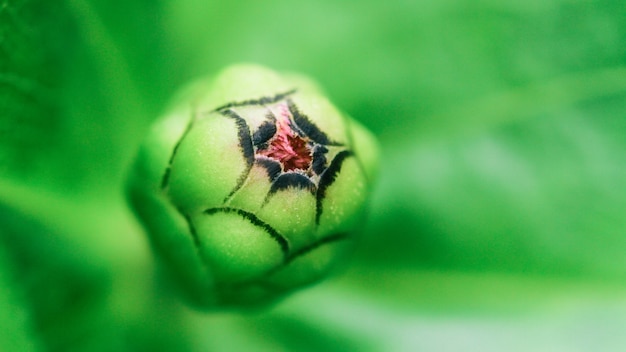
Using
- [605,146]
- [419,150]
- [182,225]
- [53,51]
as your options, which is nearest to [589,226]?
[605,146]

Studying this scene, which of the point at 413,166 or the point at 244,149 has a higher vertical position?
the point at 413,166

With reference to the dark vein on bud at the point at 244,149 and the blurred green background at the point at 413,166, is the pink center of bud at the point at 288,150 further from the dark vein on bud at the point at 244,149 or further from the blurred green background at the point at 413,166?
the blurred green background at the point at 413,166

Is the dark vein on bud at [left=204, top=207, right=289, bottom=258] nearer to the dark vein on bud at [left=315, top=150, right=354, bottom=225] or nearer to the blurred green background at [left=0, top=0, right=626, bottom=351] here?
the dark vein on bud at [left=315, top=150, right=354, bottom=225]

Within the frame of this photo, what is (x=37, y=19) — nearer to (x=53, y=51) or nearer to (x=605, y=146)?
(x=53, y=51)

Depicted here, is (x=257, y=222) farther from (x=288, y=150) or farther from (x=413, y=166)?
(x=413, y=166)

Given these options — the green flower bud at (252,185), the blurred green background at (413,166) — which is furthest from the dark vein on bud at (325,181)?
the blurred green background at (413,166)

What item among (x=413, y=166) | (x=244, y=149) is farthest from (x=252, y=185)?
(x=413, y=166)

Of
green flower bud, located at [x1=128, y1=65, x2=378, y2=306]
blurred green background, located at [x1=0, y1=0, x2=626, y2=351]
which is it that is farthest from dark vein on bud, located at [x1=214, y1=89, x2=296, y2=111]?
blurred green background, located at [x1=0, y1=0, x2=626, y2=351]

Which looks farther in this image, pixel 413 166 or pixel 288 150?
pixel 413 166
